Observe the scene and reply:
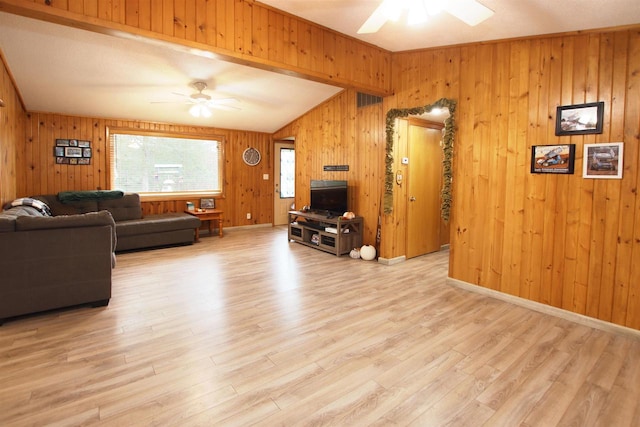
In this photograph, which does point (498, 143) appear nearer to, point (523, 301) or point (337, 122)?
point (523, 301)

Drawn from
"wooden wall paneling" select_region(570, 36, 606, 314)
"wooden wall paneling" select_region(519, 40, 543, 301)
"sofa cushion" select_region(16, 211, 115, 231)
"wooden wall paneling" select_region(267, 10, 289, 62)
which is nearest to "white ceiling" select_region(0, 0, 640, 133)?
"wooden wall paneling" select_region(267, 10, 289, 62)

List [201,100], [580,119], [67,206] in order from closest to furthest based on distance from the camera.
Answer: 1. [580,119]
2. [201,100]
3. [67,206]

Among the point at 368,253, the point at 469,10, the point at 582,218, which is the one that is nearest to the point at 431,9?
the point at 469,10

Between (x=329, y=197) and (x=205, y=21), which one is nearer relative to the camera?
(x=205, y=21)

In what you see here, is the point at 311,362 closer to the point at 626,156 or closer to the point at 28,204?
the point at 626,156

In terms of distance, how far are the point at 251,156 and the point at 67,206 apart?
357 cm

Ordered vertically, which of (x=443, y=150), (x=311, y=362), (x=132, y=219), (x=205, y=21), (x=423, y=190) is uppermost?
(x=205, y=21)

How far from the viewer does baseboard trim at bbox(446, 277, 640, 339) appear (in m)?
2.77

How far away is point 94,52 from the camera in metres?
3.75

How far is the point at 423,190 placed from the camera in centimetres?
526

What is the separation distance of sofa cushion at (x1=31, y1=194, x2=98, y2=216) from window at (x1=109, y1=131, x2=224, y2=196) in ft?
2.25

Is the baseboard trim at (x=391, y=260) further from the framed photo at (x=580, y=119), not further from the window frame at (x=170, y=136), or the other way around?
the window frame at (x=170, y=136)

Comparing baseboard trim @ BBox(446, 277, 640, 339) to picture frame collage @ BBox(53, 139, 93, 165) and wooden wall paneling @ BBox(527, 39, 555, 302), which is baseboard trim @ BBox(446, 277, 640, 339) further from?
picture frame collage @ BBox(53, 139, 93, 165)

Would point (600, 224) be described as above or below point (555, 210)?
below
